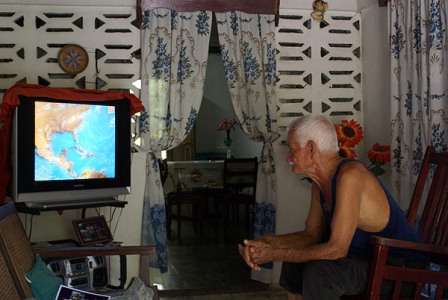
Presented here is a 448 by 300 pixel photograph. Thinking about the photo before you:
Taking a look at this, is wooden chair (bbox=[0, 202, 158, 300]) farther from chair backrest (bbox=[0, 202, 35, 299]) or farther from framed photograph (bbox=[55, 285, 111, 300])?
framed photograph (bbox=[55, 285, 111, 300])

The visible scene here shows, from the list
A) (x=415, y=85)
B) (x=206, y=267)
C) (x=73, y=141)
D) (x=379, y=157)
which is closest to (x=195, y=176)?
(x=206, y=267)

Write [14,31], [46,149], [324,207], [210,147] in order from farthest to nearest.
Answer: [210,147] → [14,31] → [46,149] → [324,207]

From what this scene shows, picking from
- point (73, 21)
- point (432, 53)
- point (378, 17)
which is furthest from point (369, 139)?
point (73, 21)

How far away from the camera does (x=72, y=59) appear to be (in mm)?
4168

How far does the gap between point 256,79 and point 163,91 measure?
0.79 m

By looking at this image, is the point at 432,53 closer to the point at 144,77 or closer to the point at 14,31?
the point at 144,77

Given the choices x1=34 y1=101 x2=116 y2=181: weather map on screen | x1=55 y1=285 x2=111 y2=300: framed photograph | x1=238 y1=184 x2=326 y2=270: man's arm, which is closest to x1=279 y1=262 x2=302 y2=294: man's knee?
x1=238 y1=184 x2=326 y2=270: man's arm

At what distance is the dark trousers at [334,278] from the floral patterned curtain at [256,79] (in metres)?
2.22

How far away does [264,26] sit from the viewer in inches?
175

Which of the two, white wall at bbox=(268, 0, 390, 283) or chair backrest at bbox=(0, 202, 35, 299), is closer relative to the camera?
chair backrest at bbox=(0, 202, 35, 299)

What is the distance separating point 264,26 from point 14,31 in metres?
2.00

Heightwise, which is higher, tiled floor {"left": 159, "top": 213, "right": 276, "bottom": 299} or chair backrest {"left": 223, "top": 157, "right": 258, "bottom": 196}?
chair backrest {"left": 223, "top": 157, "right": 258, "bottom": 196}

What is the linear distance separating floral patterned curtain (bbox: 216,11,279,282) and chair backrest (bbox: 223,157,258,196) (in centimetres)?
159

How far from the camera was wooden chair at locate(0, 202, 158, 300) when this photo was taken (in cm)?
211
